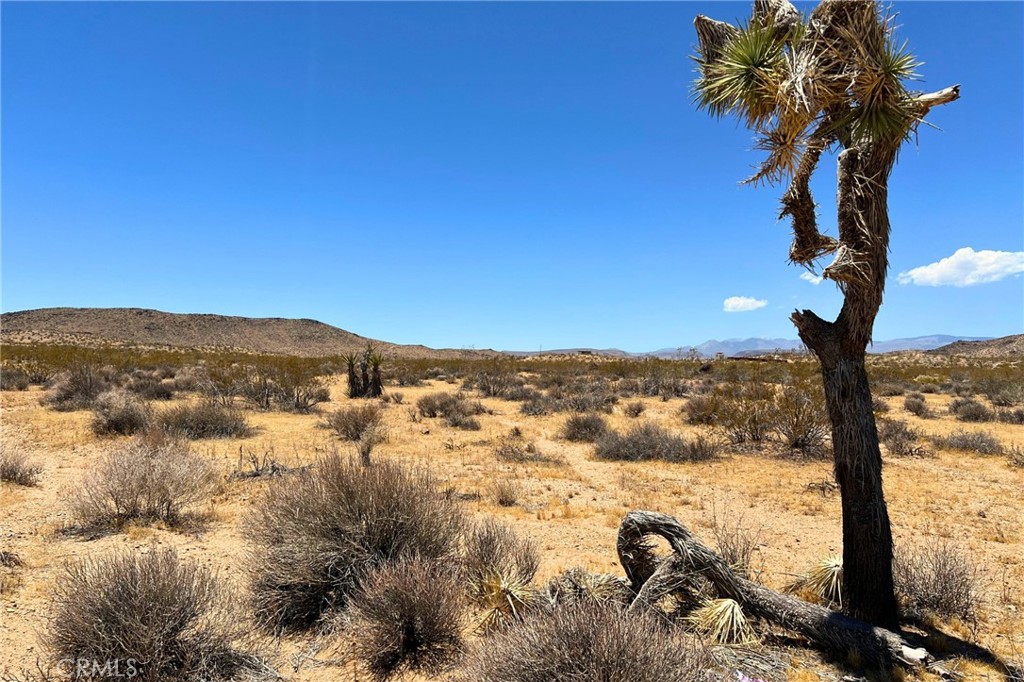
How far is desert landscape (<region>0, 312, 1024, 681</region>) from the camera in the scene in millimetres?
4188

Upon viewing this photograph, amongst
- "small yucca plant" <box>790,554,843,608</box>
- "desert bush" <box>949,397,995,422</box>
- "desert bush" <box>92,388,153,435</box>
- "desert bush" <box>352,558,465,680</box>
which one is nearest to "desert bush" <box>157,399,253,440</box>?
"desert bush" <box>92,388,153,435</box>

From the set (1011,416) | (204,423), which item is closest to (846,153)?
(204,423)

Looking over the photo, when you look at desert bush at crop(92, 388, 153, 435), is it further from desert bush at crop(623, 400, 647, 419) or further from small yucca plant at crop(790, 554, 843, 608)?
desert bush at crop(623, 400, 647, 419)

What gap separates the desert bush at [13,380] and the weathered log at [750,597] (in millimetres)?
26835

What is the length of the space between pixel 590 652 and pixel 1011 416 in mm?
21783

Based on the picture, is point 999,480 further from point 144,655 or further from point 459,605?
point 144,655

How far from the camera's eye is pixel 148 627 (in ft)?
11.1

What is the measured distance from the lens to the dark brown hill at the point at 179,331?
7569 centimetres

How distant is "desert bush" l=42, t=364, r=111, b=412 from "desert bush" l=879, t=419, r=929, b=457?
22.4 metres

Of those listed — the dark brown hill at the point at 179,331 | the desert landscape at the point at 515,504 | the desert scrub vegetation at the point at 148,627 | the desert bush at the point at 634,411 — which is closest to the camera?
the desert scrub vegetation at the point at 148,627

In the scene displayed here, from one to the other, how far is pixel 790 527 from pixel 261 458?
9.85 meters

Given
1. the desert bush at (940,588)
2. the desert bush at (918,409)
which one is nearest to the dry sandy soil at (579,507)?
the desert bush at (940,588)

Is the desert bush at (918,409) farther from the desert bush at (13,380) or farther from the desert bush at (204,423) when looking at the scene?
the desert bush at (13,380)

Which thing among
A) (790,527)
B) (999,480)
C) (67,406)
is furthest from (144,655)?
(67,406)
